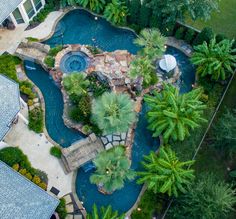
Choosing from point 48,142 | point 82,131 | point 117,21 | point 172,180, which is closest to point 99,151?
point 82,131

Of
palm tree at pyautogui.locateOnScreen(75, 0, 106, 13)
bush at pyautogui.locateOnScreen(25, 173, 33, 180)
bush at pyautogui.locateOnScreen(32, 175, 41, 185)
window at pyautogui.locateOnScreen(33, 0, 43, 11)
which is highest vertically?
window at pyautogui.locateOnScreen(33, 0, 43, 11)

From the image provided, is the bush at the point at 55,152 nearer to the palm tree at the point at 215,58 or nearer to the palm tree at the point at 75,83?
the palm tree at the point at 75,83

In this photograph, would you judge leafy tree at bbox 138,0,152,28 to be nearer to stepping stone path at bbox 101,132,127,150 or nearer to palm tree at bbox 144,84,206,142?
palm tree at bbox 144,84,206,142

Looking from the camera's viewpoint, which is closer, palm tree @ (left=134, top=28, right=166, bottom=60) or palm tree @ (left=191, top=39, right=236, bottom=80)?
palm tree @ (left=134, top=28, right=166, bottom=60)

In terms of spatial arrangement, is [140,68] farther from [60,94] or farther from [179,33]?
[60,94]

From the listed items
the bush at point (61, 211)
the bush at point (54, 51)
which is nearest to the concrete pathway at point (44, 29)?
the bush at point (54, 51)

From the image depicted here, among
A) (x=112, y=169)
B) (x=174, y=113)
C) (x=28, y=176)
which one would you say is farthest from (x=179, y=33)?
(x=28, y=176)

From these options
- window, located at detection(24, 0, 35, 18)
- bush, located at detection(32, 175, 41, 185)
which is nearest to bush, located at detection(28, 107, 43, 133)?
bush, located at detection(32, 175, 41, 185)
